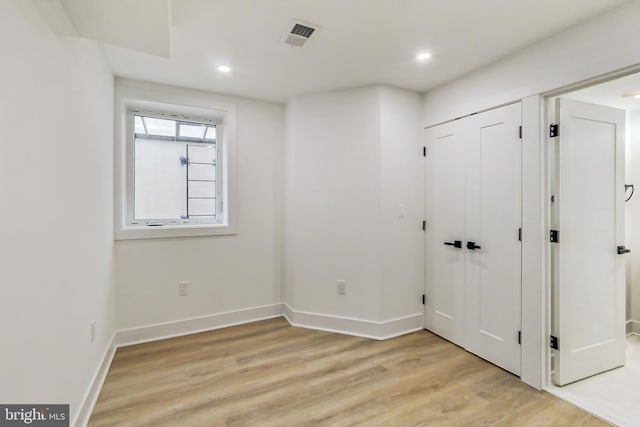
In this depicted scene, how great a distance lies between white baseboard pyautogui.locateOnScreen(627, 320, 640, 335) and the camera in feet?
10.1

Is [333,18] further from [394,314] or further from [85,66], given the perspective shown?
[394,314]

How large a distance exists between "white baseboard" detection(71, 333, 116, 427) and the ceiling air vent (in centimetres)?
272

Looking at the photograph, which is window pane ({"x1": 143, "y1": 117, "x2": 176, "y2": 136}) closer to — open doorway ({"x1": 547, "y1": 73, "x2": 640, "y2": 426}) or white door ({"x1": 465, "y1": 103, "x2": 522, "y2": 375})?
white door ({"x1": 465, "y1": 103, "x2": 522, "y2": 375})

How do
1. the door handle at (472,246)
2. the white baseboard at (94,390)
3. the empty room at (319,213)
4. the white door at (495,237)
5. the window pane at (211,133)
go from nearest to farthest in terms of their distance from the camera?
the empty room at (319,213), the white baseboard at (94,390), the white door at (495,237), the door handle at (472,246), the window pane at (211,133)

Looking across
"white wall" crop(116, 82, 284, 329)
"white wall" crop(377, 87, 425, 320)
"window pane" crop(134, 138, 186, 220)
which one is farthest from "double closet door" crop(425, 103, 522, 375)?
"window pane" crop(134, 138, 186, 220)

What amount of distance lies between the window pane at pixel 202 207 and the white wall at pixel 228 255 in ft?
1.06

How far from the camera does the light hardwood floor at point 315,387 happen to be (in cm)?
185

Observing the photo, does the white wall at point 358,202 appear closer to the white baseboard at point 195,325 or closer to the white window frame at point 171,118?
the white baseboard at point 195,325

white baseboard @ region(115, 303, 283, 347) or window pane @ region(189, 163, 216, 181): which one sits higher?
window pane @ region(189, 163, 216, 181)

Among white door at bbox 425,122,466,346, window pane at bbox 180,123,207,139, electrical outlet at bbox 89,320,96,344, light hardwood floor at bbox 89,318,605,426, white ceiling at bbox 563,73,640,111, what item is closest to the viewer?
light hardwood floor at bbox 89,318,605,426

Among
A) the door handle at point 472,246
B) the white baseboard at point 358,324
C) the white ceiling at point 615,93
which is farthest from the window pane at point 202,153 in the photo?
the white ceiling at point 615,93

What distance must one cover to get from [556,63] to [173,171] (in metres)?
3.51

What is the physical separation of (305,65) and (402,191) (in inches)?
60.9

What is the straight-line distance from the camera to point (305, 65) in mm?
2570
